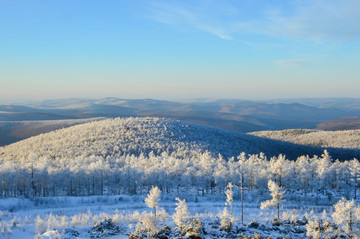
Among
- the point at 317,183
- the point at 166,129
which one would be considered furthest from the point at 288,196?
the point at 166,129

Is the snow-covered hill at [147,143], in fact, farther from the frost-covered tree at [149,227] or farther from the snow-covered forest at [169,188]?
the frost-covered tree at [149,227]

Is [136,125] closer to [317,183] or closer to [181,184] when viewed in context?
[181,184]

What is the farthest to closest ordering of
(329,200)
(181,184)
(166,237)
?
1. (181,184)
2. (329,200)
3. (166,237)

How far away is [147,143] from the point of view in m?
102

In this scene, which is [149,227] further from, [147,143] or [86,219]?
[147,143]

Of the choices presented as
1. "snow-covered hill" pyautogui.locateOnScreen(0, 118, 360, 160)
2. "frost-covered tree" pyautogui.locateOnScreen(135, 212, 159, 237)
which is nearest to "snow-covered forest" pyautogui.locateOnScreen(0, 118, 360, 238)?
"frost-covered tree" pyautogui.locateOnScreen(135, 212, 159, 237)

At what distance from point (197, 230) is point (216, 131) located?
11361 cm

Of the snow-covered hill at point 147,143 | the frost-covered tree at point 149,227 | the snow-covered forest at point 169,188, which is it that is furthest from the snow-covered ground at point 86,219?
the snow-covered hill at point 147,143

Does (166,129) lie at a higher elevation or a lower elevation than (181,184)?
higher

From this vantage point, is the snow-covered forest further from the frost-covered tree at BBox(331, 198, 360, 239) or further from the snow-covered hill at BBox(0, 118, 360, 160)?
the snow-covered hill at BBox(0, 118, 360, 160)

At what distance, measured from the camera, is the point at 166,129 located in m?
122

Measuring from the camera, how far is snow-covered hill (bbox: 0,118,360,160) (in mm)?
94062

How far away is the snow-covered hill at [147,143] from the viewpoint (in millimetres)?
94062

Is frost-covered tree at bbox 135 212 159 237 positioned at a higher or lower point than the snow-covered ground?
higher
